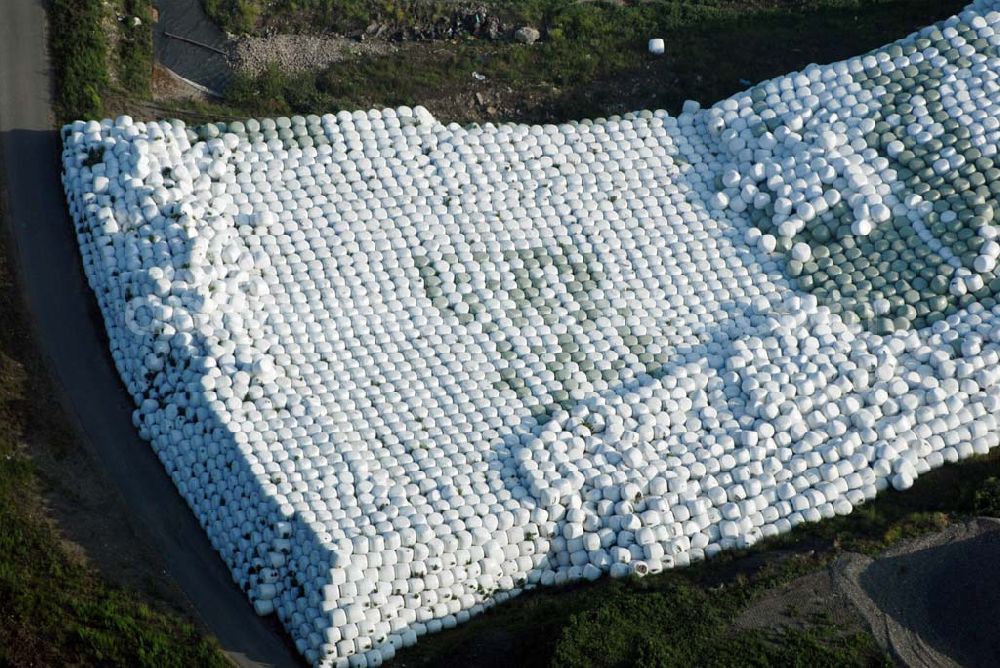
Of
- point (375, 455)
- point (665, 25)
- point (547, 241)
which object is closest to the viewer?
point (375, 455)

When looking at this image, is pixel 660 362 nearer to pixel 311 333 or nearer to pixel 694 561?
pixel 694 561

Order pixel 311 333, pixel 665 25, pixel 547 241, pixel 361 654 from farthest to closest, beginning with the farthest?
pixel 665 25 < pixel 547 241 < pixel 311 333 < pixel 361 654

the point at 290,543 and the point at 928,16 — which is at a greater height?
the point at 928,16

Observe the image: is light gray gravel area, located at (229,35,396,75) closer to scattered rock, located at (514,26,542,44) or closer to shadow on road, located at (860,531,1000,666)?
scattered rock, located at (514,26,542,44)

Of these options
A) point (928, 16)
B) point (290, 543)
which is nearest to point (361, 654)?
point (290, 543)

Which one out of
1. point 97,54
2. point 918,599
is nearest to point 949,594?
point 918,599

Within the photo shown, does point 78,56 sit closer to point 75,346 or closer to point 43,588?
point 75,346

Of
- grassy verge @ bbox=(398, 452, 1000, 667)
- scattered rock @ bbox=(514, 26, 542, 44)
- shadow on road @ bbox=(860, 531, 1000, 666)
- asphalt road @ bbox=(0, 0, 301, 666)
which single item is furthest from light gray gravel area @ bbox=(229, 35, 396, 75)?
shadow on road @ bbox=(860, 531, 1000, 666)
